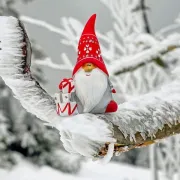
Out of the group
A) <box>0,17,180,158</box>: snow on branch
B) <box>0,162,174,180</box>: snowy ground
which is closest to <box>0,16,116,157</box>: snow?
<box>0,17,180,158</box>: snow on branch

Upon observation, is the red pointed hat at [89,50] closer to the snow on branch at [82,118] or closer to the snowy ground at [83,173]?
the snow on branch at [82,118]

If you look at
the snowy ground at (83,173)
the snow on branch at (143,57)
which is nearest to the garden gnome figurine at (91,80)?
the snow on branch at (143,57)

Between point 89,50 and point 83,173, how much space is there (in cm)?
486

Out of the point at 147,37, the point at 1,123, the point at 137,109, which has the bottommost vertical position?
the point at 1,123

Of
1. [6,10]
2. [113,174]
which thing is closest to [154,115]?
[6,10]

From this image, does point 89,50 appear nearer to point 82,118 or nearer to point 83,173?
point 82,118

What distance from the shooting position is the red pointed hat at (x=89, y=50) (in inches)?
17.2

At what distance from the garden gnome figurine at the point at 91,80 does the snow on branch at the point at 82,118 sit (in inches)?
0.9

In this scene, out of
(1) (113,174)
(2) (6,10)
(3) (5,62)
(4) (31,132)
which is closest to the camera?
(3) (5,62)

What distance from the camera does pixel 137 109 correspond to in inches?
15.1

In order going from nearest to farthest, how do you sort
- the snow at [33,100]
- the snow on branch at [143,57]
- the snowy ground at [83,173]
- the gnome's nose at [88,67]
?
the snow at [33,100]
the gnome's nose at [88,67]
the snow on branch at [143,57]
the snowy ground at [83,173]

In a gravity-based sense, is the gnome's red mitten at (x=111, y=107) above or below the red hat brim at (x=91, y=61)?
below

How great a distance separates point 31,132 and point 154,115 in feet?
14.4

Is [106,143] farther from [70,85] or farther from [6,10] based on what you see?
[6,10]
